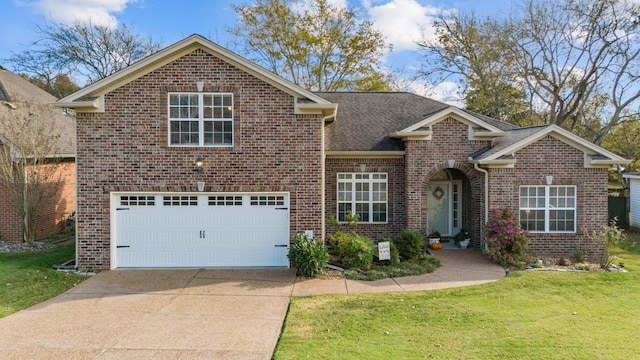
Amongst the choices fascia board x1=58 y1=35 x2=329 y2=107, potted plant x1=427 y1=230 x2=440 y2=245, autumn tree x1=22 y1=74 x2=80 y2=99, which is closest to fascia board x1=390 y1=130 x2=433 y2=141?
potted plant x1=427 y1=230 x2=440 y2=245

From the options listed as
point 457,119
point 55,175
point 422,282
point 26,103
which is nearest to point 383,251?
point 422,282

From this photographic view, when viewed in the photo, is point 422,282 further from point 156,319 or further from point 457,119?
point 156,319

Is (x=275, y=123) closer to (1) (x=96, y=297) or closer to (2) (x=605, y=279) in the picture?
(1) (x=96, y=297)

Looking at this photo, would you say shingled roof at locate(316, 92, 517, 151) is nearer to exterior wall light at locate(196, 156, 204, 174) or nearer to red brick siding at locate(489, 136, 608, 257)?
red brick siding at locate(489, 136, 608, 257)

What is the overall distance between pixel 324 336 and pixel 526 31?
921 inches

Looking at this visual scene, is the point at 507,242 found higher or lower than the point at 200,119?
lower

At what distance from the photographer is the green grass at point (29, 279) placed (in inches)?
322

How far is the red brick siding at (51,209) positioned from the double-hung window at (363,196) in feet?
36.0

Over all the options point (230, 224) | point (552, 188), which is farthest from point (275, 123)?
point (552, 188)

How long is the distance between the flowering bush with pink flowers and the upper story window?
25.9 ft

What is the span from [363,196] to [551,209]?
228 inches

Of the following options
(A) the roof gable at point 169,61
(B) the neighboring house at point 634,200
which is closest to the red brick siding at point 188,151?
(A) the roof gable at point 169,61

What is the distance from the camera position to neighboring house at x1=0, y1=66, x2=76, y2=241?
14.4 m

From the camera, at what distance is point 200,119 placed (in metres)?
10.6
